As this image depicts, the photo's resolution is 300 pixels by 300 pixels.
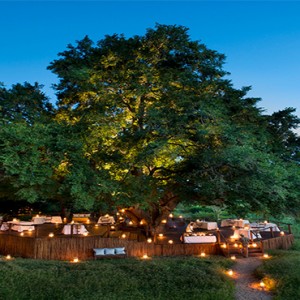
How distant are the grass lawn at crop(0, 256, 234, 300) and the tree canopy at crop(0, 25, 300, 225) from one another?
2638 mm

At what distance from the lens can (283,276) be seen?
1041 centimetres

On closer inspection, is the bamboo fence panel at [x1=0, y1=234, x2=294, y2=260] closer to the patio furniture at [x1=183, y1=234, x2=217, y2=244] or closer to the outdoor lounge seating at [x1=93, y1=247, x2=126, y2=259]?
the patio furniture at [x1=183, y1=234, x2=217, y2=244]

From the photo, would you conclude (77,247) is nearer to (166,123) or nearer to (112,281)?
(112,281)

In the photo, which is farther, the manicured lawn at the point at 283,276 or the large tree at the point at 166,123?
the large tree at the point at 166,123

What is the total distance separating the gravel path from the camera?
958 cm

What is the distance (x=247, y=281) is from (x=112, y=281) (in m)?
5.22

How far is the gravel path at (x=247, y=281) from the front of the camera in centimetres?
958

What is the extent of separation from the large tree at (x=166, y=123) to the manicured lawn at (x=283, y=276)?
247 centimetres

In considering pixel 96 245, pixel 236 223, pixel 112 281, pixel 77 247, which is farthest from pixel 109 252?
pixel 236 223

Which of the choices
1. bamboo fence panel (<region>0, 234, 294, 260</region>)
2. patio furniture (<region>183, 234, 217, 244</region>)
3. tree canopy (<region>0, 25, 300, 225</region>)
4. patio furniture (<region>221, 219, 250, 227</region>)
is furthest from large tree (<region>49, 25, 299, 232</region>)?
patio furniture (<region>221, 219, 250, 227</region>)

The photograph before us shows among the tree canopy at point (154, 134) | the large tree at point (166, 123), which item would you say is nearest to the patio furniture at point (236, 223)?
the tree canopy at point (154, 134)

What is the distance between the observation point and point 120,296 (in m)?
8.89

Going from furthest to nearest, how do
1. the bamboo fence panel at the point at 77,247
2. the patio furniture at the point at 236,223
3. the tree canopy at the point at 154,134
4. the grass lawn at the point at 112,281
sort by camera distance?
the patio furniture at the point at 236,223
the bamboo fence panel at the point at 77,247
the tree canopy at the point at 154,134
the grass lawn at the point at 112,281

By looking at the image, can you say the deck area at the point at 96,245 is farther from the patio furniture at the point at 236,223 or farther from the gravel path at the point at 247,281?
the patio furniture at the point at 236,223
